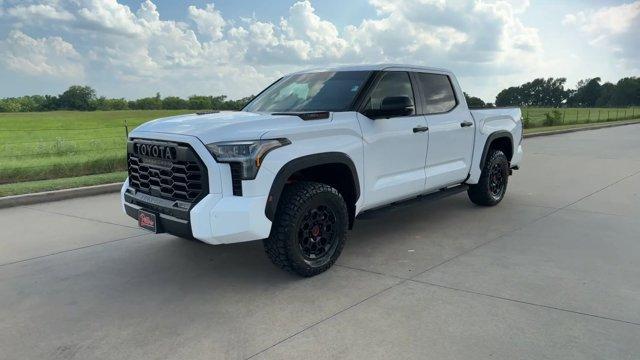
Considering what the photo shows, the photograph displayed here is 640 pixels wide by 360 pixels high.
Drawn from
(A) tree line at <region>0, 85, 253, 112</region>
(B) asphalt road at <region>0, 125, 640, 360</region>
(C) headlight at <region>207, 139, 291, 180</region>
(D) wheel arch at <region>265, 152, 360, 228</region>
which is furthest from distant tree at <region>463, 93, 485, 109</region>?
(A) tree line at <region>0, 85, 253, 112</region>

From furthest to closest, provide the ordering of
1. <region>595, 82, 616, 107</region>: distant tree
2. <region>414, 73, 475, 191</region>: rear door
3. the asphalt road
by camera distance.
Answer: <region>595, 82, 616, 107</region>: distant tree < <region>414, 73, 475, 191</region>: rear door < the asphalt road

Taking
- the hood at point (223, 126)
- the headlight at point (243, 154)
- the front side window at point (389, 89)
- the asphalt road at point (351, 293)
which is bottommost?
the asphalt road at point (351, 293)

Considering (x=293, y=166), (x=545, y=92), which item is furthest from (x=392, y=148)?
(x=545, y=92)

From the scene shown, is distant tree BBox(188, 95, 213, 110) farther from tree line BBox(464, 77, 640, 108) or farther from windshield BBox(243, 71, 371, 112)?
tree line BBox(464, 77, 640, 108)

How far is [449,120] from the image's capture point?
6.03 metres

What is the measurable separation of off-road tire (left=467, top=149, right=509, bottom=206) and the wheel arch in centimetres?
281

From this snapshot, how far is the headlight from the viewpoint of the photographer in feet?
12.8

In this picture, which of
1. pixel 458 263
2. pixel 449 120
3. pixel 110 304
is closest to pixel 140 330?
pixel 110 304

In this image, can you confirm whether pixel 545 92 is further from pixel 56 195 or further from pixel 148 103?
pixel 56 195

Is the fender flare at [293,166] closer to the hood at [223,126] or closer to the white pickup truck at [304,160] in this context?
the white pickup truck at [304,160]

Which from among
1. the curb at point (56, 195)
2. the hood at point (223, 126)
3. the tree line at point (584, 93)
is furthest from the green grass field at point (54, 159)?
the tree line at point (584, 93)

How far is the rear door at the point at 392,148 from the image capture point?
4926 mm

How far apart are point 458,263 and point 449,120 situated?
1893 millimetres

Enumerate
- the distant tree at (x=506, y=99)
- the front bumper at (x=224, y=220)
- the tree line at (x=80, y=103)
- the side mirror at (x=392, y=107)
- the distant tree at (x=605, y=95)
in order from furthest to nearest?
the distant tree at (x=605, y=95) < the tree line at (x=80, y=103) < the distant tree at (x=506, y=99) < the side mirror at (x=392, y=107) < the front bumper at (x=224, y=220)
